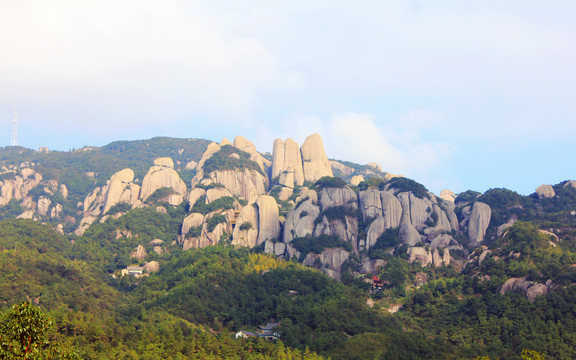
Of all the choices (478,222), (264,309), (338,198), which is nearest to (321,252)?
(338,198)

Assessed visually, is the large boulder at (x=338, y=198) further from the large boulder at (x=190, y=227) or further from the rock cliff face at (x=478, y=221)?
the large boulder at (x=190, y=227)

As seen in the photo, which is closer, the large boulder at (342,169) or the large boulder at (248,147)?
the large boulder at (248,147)

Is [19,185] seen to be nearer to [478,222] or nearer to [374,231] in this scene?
[374,231]

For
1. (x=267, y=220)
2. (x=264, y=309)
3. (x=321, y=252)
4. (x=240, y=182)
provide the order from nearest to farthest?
(x=264, y=309) → (x=321, y=252) → (x=267, y=220) → (x=240, y=182)

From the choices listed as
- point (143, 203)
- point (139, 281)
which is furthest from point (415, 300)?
point (143, 203)

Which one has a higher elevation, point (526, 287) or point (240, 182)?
point (240, 182)

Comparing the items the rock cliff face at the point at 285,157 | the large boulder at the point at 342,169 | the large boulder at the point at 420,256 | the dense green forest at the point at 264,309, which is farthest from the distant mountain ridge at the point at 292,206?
the large boulder at the point at 342,169

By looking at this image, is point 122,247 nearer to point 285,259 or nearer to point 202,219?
point 202,219
